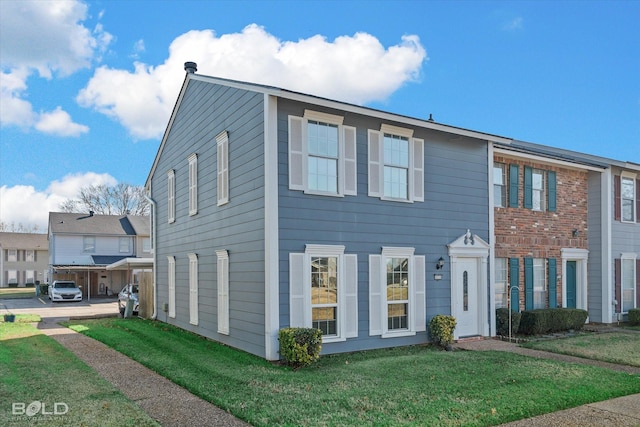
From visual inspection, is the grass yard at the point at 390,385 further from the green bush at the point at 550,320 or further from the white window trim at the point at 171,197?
the white window trim at the point at 171,197

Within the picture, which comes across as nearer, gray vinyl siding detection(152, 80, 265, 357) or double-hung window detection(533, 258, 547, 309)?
gray vinyl siding detection(152, 80, 265, 357)

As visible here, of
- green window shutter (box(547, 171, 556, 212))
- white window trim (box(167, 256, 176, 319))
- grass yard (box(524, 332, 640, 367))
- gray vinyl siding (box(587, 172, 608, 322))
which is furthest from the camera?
white window trim (box(167, 256, 176, 319))

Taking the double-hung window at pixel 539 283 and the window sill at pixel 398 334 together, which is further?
the double-hung window at pixel 539 283

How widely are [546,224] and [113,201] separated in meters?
45.5

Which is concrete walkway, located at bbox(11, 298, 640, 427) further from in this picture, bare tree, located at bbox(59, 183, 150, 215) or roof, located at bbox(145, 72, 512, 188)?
bare tree, located at bbox(59, 183, 150, 215)

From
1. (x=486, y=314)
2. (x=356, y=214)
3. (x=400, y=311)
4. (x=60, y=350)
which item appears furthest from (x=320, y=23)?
(x=60, y=350)

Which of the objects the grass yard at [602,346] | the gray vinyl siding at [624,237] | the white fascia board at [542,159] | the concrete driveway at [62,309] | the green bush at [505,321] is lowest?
the concrete driveway at [62,309]

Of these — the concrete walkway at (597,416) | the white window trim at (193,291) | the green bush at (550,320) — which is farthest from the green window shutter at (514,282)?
the white window trim at (193,291)

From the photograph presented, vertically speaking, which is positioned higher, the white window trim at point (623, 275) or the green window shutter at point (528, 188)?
the green window shutter at point (528, 188)

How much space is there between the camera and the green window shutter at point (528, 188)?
48.8 feet

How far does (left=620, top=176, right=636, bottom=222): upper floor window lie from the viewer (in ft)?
→ 56.5

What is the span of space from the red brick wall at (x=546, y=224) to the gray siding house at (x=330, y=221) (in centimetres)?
112

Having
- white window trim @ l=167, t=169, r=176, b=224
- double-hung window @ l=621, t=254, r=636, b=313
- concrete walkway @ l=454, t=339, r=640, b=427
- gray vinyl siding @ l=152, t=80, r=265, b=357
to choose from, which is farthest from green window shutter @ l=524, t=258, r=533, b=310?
white window trim @ l=167, t=169, r=176, b=224

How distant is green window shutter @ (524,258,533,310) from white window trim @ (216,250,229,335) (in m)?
8.63
